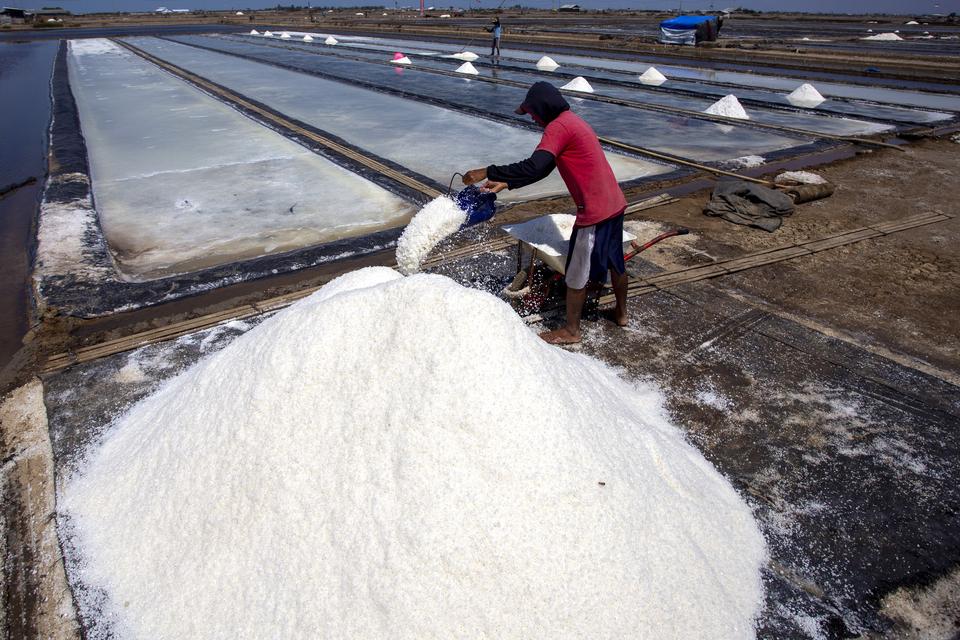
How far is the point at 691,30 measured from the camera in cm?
1980

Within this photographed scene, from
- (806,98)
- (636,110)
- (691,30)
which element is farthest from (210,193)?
(691,30)

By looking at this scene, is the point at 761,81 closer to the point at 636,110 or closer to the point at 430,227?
the point at 636,110

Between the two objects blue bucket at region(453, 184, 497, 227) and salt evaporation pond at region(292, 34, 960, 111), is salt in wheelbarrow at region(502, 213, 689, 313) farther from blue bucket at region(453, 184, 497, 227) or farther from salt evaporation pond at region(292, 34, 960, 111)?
salt evaporation pond at region(292, 34, 960, 111)

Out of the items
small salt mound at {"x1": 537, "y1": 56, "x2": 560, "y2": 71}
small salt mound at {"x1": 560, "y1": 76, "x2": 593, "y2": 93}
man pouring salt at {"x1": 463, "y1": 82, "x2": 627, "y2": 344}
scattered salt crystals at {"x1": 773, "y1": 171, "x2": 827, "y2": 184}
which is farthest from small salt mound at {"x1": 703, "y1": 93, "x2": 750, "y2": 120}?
man pouring salt at {"x1": 463, "y1": 82, "x2": 627, "y2": 344}

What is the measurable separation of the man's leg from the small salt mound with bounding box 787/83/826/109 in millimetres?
8911

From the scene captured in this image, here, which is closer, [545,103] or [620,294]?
[545,103]

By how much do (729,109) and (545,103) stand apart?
7.47 meters

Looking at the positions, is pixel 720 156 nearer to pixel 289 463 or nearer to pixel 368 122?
pixel 368 122

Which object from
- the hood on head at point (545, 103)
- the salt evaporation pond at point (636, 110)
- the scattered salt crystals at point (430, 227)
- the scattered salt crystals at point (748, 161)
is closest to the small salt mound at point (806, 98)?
the salt evaporation pond at point (636, 110)

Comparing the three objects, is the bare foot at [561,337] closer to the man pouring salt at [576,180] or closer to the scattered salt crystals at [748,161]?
the man pouring salt at [576,180]

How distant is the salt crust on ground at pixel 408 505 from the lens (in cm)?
148

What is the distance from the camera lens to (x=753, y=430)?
2434 mm

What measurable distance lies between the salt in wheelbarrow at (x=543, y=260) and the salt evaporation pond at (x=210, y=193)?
5.43 feet

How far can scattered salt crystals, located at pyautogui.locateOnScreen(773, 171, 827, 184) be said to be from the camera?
5384mm
